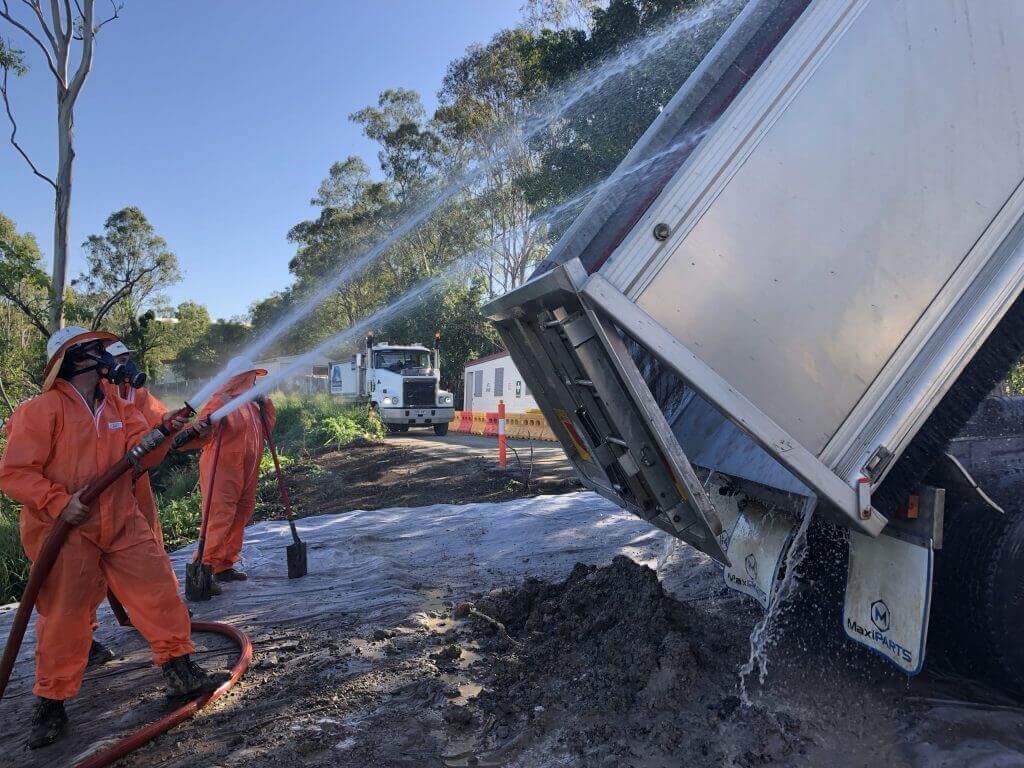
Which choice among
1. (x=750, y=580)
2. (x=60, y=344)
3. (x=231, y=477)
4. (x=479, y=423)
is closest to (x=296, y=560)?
(x=231, y=477)

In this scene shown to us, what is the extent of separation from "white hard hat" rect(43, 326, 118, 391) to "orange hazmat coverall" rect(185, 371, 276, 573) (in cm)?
160

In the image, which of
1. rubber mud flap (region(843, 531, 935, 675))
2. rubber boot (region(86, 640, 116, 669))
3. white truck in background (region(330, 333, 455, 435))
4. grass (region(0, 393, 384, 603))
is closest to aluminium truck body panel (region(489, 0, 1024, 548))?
rubber mud flap (region(843, 531, 935, 675))

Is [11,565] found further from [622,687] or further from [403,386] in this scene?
[403,386]

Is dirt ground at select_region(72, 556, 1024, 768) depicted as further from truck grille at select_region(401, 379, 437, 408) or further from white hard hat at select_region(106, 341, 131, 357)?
truck grille at select_region(401, 379, 437, 408)

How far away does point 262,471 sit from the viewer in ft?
37.9

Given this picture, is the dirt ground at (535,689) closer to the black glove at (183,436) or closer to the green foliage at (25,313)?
the black glove at (183,436)

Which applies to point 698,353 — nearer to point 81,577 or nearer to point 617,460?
point 617,460

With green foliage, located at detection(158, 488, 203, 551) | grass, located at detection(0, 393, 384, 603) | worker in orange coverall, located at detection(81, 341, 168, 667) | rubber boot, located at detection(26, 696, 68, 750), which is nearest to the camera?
rubber boot, located at detection(26, 696, 68, 750)

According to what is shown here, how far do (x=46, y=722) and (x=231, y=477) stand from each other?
2.28 metres

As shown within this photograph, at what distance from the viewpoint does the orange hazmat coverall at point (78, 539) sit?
2.98 metres

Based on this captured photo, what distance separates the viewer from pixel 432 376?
20.7 meters

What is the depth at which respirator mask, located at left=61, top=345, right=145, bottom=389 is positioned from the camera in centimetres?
321

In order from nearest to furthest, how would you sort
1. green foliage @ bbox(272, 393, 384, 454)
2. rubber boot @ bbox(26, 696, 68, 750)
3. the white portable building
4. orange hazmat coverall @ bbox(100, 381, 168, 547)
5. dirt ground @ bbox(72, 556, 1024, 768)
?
dirt ground @ bbox(72, 556, 1024, 768) → rubber boot @ bbox(26, 696, 68, 750) → orange hazmat coverall @ bbox(100, 381, 168, 547) → green foliage @ bbox(272, 393, 384, 454) → the white portable building

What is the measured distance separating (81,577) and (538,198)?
10000mm
